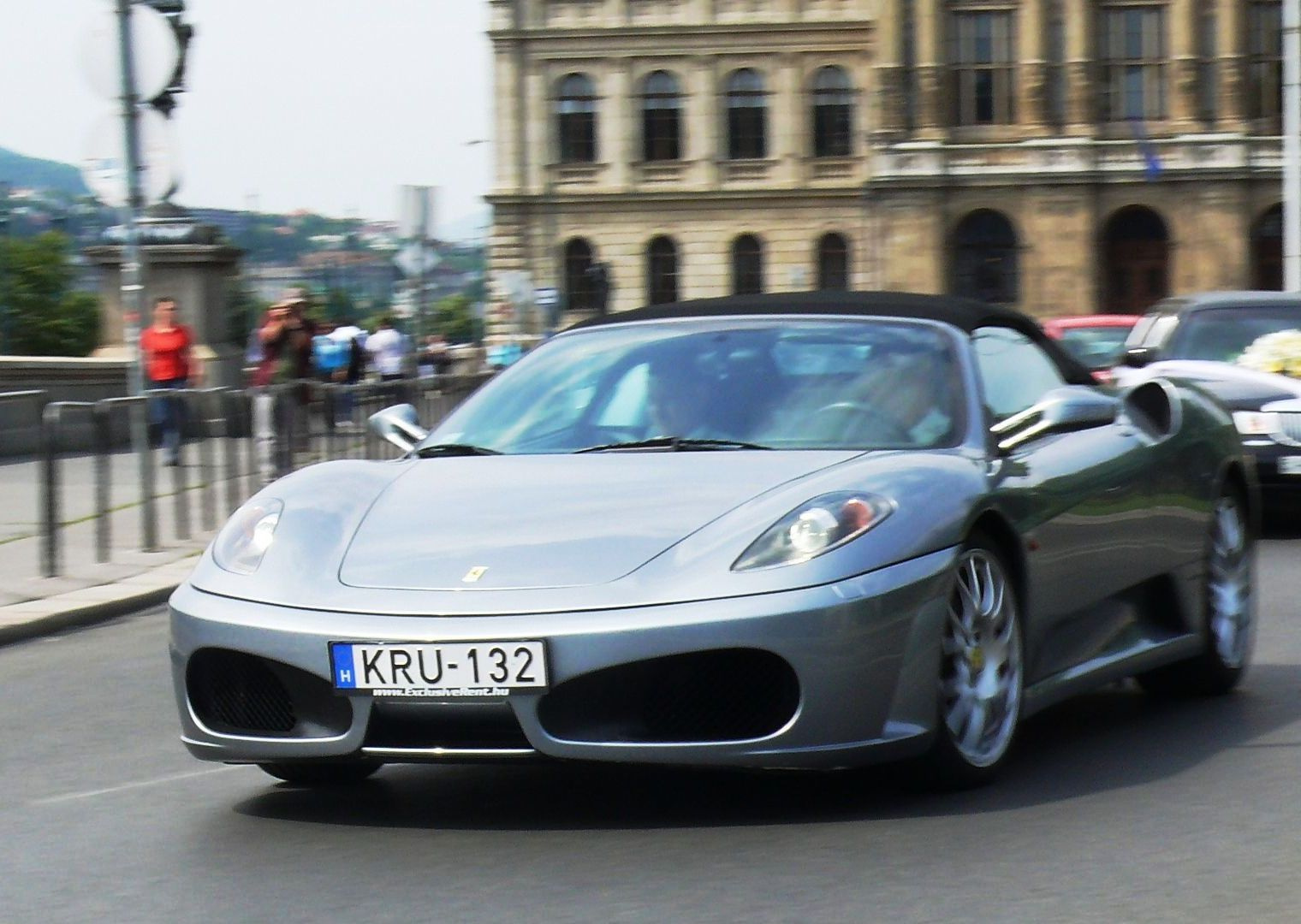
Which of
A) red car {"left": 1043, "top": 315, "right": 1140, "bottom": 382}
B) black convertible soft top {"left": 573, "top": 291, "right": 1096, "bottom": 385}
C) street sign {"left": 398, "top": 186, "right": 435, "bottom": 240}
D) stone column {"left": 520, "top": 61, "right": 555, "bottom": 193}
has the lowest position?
red car {"left": 1043, "top": 315, "right": 1140, "bottom": 382}

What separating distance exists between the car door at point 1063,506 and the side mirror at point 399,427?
5.27 feet

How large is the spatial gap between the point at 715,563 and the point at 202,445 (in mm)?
10674

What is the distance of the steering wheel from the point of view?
19.4 ft

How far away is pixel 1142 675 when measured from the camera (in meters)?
7.14

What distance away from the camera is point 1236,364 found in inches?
A: 577

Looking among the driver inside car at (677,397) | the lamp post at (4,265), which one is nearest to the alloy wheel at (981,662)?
the driver inside car at (677,397)

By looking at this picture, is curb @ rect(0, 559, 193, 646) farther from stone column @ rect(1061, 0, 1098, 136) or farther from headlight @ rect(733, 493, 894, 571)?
stone column @ rect(1061, 0, 1098, 136)

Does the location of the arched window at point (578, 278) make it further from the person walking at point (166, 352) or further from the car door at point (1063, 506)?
the car door at point (1063, 506)

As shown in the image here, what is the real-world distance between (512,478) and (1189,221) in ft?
206

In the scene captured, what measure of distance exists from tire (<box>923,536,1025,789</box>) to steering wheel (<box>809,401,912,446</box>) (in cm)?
46

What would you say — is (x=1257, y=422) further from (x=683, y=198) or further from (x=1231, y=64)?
(x=683, y=198)

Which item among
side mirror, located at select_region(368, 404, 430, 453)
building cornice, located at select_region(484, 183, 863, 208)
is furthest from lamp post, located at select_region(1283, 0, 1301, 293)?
building cornice, located at select_region(484, 183, 863, 208)

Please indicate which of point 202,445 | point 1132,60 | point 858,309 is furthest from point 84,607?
point 1132,60

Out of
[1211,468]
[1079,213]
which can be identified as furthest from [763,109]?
[1211,468]
